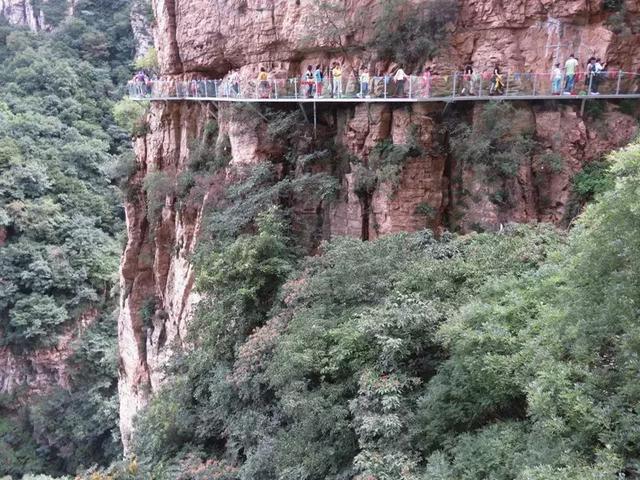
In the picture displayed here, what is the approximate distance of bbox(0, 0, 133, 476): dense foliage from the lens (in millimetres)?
25328

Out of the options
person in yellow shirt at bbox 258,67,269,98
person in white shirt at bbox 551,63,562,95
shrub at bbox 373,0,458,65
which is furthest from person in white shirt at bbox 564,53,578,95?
person in yellow shirt at bbox 258,67,269,98

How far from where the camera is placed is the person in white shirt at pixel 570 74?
10312 mm

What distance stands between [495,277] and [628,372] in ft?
11.1

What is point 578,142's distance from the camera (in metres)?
10.6

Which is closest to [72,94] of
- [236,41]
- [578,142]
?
[236,41]

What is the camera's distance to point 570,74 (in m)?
10.3

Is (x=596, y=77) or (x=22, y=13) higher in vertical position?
(x=22, y=13)

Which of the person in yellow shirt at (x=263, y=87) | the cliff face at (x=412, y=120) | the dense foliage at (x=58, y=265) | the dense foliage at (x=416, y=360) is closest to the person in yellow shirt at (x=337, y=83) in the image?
the cliff face at (x=412, y=120)

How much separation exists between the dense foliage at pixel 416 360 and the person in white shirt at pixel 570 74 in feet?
11.5

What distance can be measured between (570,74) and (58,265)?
26115mm

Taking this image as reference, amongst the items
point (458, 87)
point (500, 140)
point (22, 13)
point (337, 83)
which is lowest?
point (500, 140)

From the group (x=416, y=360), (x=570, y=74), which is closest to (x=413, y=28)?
(x=570, y=74)

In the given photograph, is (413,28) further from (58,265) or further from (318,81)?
(58,265)

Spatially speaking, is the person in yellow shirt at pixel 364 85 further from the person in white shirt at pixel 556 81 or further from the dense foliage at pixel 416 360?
the person in white shirt at pixel 556 81
